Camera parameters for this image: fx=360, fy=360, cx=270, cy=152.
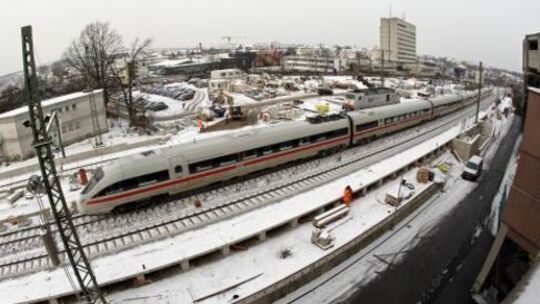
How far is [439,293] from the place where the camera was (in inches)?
517

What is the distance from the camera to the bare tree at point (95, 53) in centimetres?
4124

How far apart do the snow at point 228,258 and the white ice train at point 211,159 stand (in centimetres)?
331

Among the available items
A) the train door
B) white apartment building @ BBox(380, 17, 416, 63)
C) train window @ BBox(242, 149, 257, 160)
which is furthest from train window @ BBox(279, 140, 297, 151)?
white apartment building @ BBox(380, 17, 416, 63)

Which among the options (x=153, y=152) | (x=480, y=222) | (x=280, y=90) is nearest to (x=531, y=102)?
(x=480, y=222)

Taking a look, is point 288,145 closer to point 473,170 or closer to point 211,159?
point 211,159

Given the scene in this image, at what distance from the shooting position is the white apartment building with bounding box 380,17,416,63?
14525cm

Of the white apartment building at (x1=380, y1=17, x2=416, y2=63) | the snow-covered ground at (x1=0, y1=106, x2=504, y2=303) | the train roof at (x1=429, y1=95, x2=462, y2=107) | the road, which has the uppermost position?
the white apartment building at (x1=380, y1=17, x2=416, y2=63)

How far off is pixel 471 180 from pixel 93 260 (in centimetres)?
2177

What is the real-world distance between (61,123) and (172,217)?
20337 millimetres

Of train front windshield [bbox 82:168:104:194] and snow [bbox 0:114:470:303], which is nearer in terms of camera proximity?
snow [bbox 0:114:470:303]

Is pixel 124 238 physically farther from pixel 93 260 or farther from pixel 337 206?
pixel 337 206

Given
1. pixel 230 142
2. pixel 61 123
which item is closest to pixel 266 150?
pixel 230 142

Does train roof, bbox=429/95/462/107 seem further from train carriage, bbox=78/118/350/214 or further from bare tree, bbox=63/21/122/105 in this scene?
bare tree, bbox=63/21/122/105

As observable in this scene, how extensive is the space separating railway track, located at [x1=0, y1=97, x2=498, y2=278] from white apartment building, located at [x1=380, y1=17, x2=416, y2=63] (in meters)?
133
